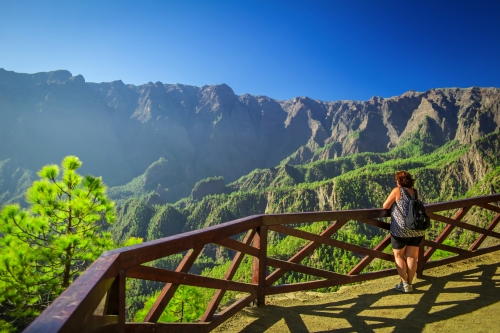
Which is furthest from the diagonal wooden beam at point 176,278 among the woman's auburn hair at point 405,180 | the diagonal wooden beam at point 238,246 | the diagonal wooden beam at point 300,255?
the woman's auburn hair at point 405,180

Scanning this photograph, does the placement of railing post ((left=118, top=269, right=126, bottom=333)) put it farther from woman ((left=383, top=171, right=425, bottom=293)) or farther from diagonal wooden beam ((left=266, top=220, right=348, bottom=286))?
woman ((left=383, top=171, right=425, bottom=293))

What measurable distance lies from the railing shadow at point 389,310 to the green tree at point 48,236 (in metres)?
5.94

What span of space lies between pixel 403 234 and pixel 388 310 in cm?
127

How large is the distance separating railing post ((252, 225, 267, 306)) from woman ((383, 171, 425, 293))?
A: 2323mm

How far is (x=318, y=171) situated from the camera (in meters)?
198

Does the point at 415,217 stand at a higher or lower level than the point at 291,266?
higher

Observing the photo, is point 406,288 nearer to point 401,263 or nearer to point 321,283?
point 401,263

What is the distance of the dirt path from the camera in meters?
3.81

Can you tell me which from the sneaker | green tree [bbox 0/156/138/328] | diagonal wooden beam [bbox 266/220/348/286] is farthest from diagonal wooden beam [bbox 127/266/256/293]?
green tree [bbox 0/156/138/328]

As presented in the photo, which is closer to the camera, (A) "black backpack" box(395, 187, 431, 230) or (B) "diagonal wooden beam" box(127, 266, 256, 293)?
(B) "diagonal wooden beam" box(127, 266, 256, 293)

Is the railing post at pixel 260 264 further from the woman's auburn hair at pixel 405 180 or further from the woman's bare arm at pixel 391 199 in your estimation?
the woman's auburn hair at pixel 405 180

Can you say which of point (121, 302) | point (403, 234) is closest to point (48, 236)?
point (121, 302)

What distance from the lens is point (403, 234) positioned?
4.96m

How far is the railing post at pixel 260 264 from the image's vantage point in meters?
4.12
